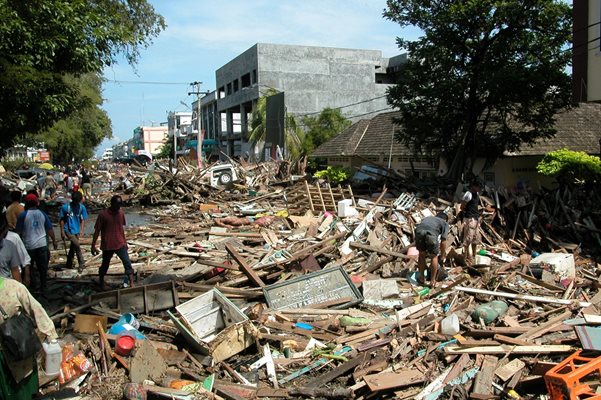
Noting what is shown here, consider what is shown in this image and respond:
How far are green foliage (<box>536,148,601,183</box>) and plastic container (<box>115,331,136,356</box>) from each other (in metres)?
11.8

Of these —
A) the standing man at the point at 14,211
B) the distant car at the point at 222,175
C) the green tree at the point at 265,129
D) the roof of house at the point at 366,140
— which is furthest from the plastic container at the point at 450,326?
the green tree at the point at 265,129

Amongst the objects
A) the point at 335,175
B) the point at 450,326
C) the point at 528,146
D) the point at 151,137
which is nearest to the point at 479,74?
the point at 528,146

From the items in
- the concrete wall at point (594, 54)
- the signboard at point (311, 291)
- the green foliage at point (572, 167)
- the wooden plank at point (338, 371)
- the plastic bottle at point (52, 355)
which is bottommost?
the wooden plank at point (338, 371)

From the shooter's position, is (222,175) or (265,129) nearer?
(222,175)

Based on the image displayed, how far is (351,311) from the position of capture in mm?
8102

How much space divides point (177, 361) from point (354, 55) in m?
44.5

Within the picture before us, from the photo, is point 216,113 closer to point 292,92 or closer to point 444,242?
point 292,92

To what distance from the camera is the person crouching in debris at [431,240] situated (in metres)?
8.93

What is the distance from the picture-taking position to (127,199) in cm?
2562

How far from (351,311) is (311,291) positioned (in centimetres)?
80

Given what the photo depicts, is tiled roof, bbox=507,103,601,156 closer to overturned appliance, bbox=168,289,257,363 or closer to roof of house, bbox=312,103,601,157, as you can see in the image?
roof of house, bbox=312,103,601,157

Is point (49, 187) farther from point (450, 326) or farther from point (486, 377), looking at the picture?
point (486, 377)

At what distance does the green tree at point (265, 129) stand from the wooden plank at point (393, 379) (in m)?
29.0

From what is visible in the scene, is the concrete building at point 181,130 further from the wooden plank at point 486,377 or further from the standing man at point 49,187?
the wooden plank at point 486,377
